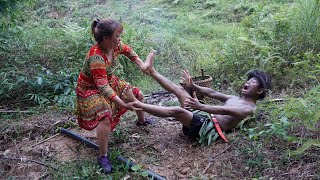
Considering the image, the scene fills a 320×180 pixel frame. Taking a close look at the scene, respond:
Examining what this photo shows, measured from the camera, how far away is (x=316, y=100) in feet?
10.5

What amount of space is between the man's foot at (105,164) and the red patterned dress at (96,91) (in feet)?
0.99

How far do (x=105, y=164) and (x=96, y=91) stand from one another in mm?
668

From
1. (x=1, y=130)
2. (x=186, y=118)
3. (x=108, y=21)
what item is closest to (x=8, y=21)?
(x=1, y=130)

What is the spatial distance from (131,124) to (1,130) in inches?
58.5

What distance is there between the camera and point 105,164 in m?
3.25

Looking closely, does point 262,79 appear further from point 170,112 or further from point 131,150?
point 131,150

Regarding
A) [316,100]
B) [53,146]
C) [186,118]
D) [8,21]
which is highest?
[8,21]

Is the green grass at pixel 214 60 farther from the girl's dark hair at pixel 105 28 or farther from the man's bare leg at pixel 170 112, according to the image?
the girl's dark hair at pixel 105 28

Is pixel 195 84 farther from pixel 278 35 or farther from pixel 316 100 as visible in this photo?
pixel 278 35

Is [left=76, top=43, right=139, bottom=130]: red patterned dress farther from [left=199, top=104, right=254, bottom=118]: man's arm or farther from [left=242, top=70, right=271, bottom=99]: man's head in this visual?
[left=242, top=70, right=271, bottom=99]: man's head

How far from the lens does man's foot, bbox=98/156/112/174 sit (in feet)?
10.5

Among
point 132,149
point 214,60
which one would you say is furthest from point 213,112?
point 214,60

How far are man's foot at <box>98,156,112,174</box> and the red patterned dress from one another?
0.99 ft

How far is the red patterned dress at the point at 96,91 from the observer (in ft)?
10.6
